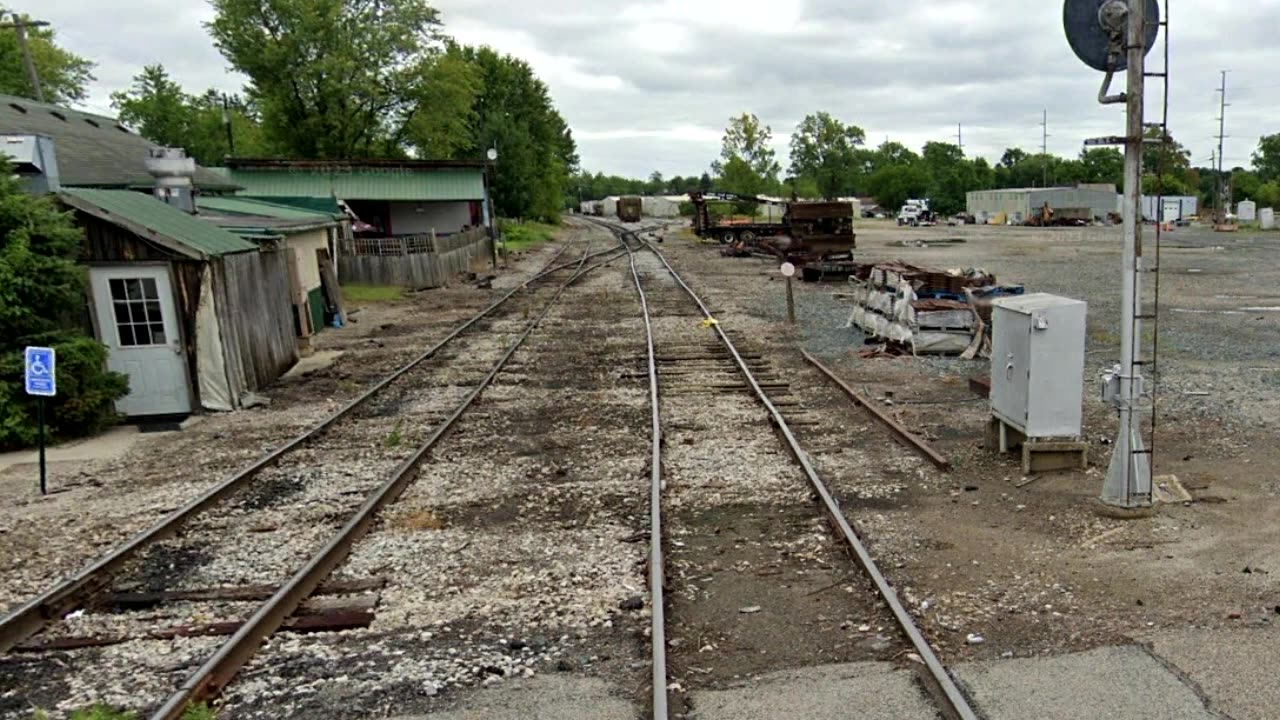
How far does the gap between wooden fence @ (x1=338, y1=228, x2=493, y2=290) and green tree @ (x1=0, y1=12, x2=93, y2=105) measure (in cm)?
2783

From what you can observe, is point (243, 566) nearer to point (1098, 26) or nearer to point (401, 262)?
point (1098, 26)

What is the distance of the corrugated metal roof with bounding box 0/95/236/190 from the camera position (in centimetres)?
2383

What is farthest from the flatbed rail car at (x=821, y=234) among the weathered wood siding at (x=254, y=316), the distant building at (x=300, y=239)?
the weathered wood siding at (x=254, y=316)

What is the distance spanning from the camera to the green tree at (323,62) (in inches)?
2200

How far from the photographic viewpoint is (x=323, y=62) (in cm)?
5534

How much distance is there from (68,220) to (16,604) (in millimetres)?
6999

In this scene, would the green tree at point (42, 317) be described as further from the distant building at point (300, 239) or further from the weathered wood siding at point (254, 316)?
the distant building at point (300, 239)

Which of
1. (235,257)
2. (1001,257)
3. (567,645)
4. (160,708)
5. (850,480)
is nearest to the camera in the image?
(160,708)

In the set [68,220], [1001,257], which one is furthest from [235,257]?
[1001,257]

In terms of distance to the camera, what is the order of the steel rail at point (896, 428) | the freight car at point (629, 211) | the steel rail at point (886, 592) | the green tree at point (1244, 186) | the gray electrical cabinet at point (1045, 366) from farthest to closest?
the green tree at point (1244, 186) → the freight car at point (629, 211) → the steel rail at point (896, 428) → the gray electrical cabinet at point (1045, 366) → the steel rail at point (886, 592)

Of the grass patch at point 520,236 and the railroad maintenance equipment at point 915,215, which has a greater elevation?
the grass patch at point 520,236

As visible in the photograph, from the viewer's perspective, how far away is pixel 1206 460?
9477mm

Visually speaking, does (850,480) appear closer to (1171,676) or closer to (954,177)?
A: (1171,676)

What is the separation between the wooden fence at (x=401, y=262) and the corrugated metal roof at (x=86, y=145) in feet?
15.3
